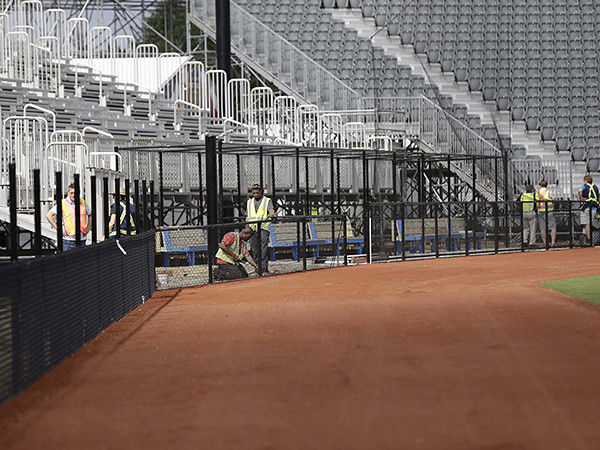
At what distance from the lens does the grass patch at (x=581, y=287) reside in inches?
679

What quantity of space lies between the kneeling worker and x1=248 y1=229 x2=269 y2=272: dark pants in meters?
0.56

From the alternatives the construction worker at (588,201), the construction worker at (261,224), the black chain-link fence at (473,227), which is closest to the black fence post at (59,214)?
the construction worker at (261,224)

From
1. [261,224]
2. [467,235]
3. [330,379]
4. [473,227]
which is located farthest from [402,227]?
[330,379]

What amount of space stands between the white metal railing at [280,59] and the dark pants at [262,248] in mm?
17361

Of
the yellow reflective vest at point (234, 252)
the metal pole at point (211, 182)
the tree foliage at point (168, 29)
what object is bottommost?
the yellow reflective vest at point (234, 252)

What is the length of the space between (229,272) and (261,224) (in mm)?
1848

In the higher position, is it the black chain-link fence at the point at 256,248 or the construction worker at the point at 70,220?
the construction worker at the point at 70,220

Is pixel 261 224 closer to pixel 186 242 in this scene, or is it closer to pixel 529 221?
pixel 186 242

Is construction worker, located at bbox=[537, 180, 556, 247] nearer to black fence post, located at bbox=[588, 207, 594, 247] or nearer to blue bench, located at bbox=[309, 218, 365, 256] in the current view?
black fence post, located at bbox=[588, 207, 594, 247]

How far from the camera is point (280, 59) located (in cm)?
4319

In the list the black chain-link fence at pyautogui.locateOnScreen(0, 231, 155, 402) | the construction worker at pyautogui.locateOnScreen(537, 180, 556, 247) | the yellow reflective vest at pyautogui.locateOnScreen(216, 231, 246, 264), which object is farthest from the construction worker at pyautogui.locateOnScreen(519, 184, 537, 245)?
the black chain-link fence at pyautogui.locateOnScreen(0, 231, 155, 402)

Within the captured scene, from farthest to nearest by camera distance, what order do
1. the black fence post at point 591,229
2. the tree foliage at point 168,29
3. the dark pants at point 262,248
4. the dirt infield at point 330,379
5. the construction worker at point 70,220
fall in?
the tree foliage at point 168,29, the black fence post at point 591,229, the dark pants at point 262,248, the construction worker at point 70,220, the dirt infield at point 330,379

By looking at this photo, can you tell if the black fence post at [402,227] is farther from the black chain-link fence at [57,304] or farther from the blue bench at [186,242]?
the black chain-link fence at [57,304]

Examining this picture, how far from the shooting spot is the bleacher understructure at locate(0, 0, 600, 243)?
31000 millimetres
